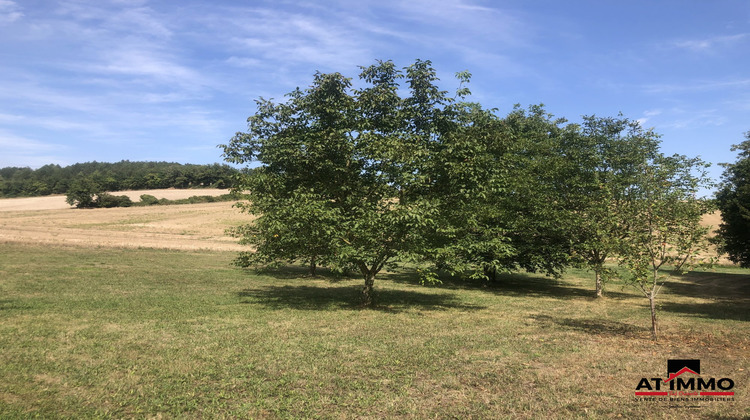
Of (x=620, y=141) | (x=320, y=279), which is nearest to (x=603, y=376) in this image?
(x=320, y=279)

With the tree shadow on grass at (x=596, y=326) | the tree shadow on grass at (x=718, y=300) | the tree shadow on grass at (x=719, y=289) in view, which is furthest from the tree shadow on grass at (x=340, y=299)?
the tree shadow on grass at (x=719, y=289)

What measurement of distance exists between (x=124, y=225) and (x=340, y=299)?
198 feet

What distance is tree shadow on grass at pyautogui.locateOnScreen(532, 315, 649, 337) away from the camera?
13.3 metres

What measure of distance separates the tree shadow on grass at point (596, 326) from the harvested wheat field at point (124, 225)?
39.5 m

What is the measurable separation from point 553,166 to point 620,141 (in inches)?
751

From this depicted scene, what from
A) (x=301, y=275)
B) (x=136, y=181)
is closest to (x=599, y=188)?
(x=301, y=275)

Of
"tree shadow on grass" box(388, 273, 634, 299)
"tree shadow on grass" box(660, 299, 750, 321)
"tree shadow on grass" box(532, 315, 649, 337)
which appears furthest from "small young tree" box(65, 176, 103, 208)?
"tree shadow on grass" box(660, 299, 750, 321)

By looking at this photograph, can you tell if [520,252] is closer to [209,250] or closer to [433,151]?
[433,151]

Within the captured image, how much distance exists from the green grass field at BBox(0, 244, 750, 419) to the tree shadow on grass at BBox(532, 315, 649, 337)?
0.07m

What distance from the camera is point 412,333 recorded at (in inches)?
502

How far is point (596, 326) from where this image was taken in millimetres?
14391

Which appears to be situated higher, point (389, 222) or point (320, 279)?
point (389, 222)

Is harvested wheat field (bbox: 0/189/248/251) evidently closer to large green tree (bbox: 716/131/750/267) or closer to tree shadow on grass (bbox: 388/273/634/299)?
tree shadow on grass (bbox: 388/273/634/299)

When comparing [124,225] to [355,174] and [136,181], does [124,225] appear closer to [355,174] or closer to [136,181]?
[355,174]
